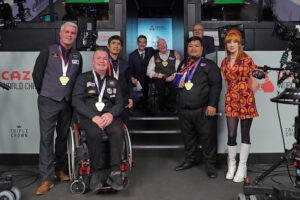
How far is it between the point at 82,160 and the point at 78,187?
29cm

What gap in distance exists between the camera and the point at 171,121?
180 inches

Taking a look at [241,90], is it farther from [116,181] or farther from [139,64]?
[139,64]

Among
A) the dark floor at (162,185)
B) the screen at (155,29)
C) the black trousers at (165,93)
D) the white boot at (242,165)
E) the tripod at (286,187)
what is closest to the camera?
the tripod at (286,187)

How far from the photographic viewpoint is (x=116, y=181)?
269cm

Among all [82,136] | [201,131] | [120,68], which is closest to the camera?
[82,136]

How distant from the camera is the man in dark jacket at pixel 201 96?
326cm

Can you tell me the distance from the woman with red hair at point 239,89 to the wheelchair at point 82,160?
1.09 meters

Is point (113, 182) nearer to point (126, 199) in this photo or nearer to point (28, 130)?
point (126, 199)

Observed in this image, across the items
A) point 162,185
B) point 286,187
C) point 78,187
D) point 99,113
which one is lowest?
point 162,185

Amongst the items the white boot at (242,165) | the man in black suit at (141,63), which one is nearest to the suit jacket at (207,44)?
the man in black suit at (141,63)

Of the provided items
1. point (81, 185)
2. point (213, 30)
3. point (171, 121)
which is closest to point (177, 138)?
point (171, 121)

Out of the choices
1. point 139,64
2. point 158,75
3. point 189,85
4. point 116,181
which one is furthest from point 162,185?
point 139,64

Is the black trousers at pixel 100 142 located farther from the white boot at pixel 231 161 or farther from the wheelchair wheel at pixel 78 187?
the white boot at pixel 231 161

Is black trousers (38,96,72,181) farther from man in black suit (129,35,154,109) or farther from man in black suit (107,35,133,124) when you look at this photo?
man in black suit (129,35,154,109)
